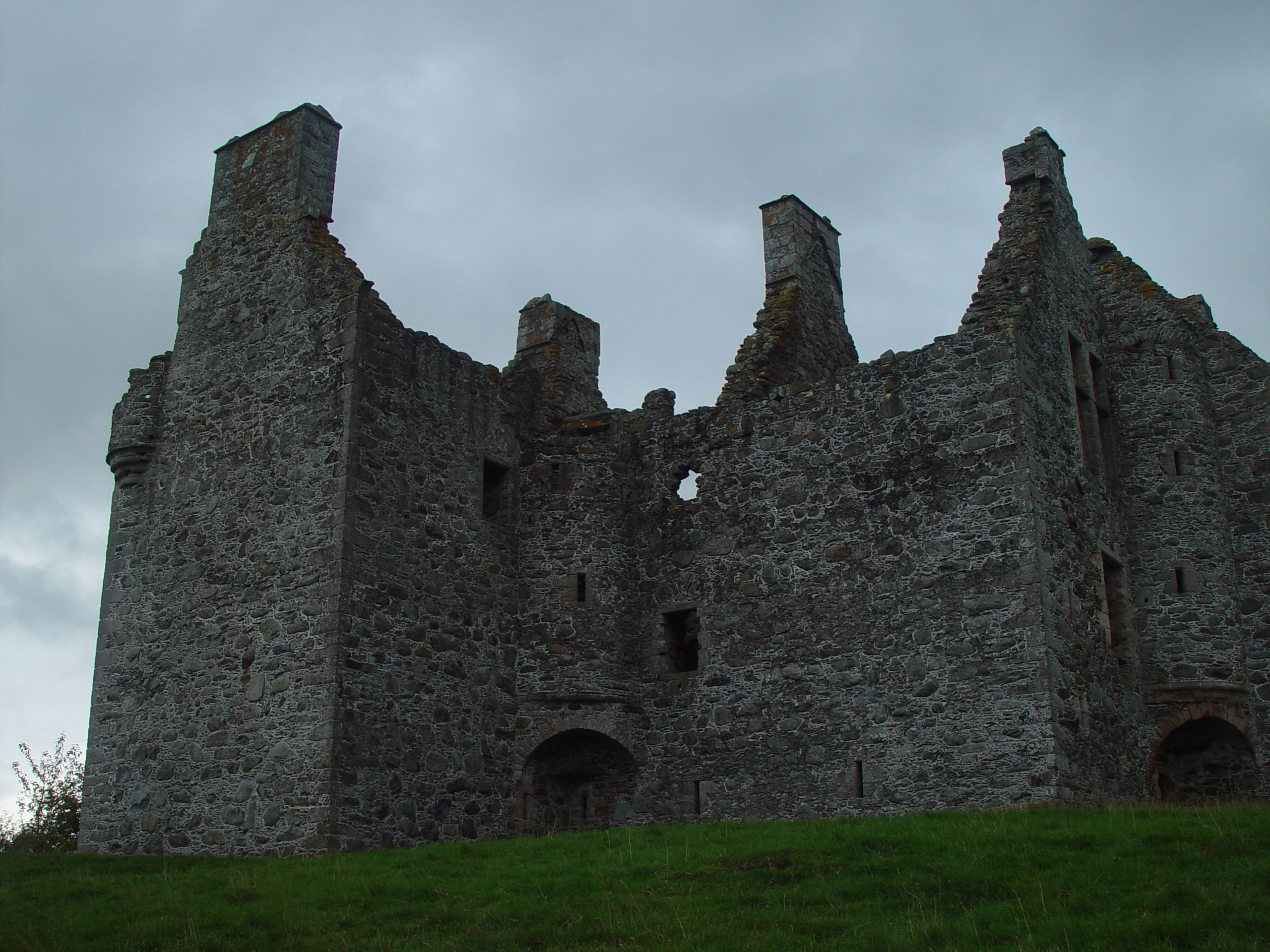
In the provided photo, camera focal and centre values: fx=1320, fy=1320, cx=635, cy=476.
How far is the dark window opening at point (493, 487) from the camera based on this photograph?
62.2ft

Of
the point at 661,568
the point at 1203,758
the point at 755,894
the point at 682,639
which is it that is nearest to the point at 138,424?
the point at 661,568

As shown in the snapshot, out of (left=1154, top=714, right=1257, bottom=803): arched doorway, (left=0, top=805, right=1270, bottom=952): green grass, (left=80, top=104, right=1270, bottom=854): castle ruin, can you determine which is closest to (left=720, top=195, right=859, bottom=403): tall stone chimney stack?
(left=80, top=104, right=1270, bottom=854): castle ruin

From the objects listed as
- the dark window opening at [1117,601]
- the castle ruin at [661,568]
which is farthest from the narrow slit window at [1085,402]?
the dark window opening at [1117,601]

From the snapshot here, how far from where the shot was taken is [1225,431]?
19.0 m

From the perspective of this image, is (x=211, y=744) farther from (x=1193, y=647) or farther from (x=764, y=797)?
(x=1193, y=647)

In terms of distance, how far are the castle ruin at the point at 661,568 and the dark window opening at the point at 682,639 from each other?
60mm

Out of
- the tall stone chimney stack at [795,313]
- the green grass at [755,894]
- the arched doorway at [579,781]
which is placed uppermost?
the tall stone chimney stack at [795,313]

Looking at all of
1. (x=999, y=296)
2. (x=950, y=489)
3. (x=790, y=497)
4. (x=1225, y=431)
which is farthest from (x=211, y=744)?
(x=1225, y=431)

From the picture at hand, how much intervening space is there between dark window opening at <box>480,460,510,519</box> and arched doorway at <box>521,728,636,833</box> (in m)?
3.35

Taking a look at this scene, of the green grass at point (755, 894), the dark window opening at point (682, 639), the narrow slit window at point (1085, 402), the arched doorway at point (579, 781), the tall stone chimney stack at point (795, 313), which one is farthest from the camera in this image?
the tall stone chimney stack at point (795, 313)

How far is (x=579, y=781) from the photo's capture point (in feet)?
60.7

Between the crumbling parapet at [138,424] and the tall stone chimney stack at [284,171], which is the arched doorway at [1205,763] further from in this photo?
the crumbling parapet at [138,424]

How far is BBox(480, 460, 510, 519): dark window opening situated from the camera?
1895 centimetres

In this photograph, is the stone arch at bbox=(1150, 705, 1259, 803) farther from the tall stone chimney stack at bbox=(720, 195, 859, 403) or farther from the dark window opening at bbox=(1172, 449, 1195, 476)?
the tall stone chimney stack at bbox=(720, 195, 859, 403)
